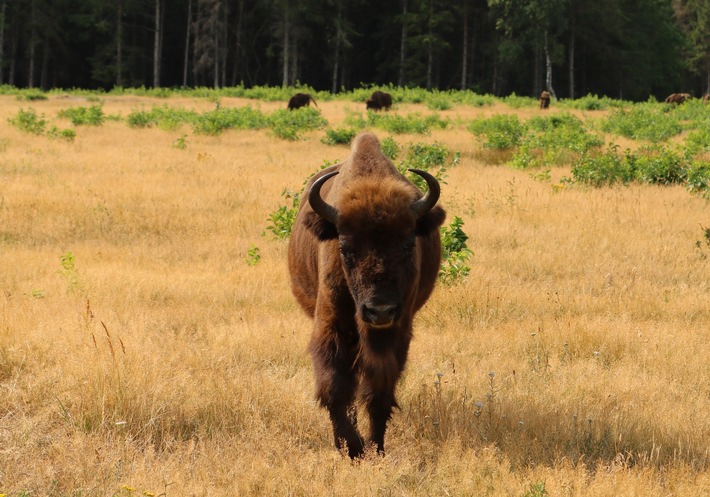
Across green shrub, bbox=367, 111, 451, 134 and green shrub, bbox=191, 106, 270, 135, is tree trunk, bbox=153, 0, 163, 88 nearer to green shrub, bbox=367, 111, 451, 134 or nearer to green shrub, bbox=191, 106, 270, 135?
green shrub, bbox=191, 106, 270, 135

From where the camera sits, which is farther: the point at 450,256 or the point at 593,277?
the point at 593,277

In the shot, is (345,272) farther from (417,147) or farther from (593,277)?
(417,147)

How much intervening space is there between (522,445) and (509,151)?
15.0 metres

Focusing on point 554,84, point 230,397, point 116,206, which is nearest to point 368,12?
point 554,84

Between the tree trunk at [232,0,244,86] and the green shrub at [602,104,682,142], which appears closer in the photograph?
the green shrub at [602,104,682,142]

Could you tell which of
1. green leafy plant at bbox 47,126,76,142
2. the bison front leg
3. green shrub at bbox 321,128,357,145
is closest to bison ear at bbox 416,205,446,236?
the bison front leg

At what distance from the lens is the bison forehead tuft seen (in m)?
4.20

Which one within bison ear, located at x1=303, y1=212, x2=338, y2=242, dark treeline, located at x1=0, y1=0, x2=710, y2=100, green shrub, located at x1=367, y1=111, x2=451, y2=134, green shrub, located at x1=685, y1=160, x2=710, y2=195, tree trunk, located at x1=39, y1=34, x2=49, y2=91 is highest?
dark treeline, located at x1=0, y1=0, x2=710, y2=100

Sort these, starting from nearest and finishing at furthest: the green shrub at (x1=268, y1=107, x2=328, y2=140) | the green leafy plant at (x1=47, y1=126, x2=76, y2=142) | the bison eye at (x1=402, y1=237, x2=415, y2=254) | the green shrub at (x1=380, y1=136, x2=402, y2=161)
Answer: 1. the bison eye at (x1=402, y1=237, x2=415, y2=254)
2. the green shrub at (x1=380, y1=136, x2=402, y2=161)
3. the green leafy plant at (x1=47, y1=126, x2=76, y2=142)
4. the green shrub at (x1=268, y1=107, x2=328, y2=140)

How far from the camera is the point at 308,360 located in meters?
6.25

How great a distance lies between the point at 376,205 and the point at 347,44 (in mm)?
52175

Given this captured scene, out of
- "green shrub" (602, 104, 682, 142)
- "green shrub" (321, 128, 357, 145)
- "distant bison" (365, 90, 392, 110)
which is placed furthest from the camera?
"distant bison" (365, 90, 392, 110)

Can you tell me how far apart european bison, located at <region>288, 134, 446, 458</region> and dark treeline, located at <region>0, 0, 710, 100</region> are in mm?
48133

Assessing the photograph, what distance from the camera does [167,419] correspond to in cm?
495
